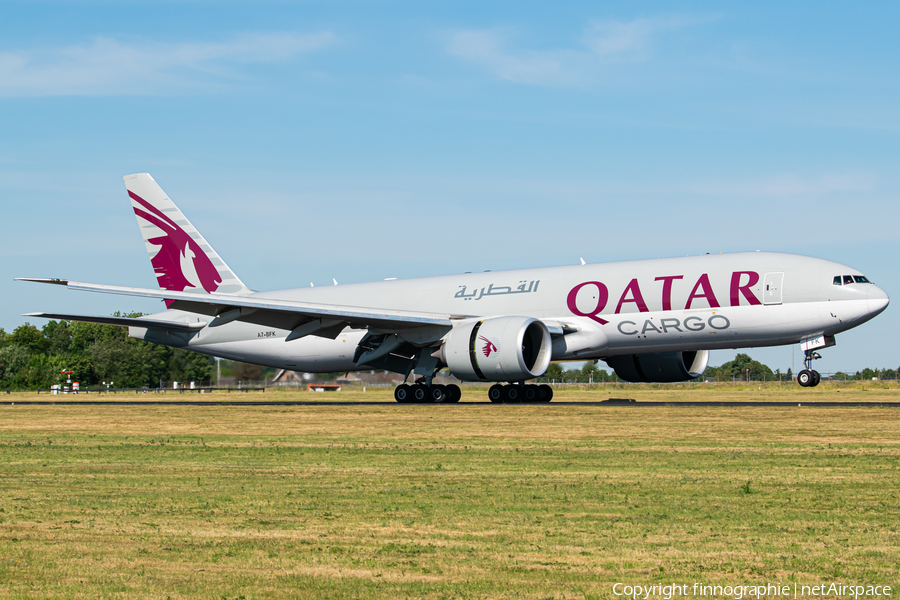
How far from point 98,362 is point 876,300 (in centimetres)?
4995

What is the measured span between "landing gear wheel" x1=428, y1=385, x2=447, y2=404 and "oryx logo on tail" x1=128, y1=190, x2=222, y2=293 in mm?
12314

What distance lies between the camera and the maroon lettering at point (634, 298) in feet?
97.0

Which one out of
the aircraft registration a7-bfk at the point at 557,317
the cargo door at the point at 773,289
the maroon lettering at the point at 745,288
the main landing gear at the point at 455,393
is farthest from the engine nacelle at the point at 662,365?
the cargo door at the point at 773,289

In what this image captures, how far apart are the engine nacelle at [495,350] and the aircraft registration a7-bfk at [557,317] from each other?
0.14 ft

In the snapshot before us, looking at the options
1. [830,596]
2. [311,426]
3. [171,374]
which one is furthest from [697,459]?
[171,374]

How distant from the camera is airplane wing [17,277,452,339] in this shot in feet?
100

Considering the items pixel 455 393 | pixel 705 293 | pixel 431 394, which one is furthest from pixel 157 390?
pixel 705 293

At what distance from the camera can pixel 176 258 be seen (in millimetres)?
39531

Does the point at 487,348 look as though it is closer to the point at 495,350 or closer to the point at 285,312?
the point at 495,350

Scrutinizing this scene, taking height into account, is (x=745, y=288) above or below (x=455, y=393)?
above

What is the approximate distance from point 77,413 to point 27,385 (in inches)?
1780

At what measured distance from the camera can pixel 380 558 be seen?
689cm

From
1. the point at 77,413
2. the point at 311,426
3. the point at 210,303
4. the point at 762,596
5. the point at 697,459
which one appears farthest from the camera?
the point at 210,303

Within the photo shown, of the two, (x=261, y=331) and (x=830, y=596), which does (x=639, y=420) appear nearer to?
(x=830, y=596)
